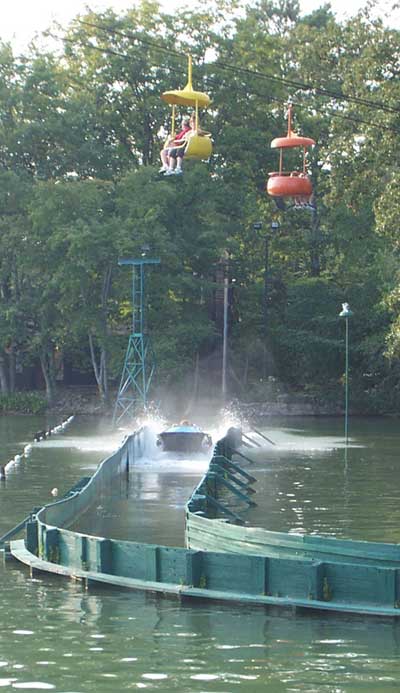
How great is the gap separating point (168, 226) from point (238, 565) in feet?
200

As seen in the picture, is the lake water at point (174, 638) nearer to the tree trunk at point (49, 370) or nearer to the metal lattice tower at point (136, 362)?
the metal lattice tower at point (136, 362)

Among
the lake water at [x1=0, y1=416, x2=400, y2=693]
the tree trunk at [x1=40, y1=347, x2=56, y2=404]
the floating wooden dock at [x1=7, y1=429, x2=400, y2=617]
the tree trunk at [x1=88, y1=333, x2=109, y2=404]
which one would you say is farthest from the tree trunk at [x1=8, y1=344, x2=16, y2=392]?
the floating wooden dock at [x1=7, y1=429, x2=400, y2=617]

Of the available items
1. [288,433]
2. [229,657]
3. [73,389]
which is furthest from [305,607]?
[73,389]

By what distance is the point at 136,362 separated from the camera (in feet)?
238

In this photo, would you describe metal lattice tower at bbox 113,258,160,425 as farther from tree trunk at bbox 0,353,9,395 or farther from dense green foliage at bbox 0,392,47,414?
tree trunk at bbox 0,353,9,395

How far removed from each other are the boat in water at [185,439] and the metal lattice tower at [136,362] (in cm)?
1769

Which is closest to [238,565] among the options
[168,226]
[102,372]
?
[102,372]

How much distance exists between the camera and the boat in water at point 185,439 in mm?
47969

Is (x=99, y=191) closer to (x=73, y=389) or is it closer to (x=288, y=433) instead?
(x=73, y=389)

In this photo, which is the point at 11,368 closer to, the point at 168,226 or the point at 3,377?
the point at 3,377

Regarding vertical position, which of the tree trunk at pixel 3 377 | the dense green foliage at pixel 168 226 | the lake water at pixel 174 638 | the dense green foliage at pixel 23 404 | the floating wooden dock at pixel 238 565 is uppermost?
the dense green foliage at pixel 168 226

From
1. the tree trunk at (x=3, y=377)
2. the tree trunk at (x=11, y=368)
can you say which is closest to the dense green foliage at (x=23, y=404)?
the tree trunk at (x=3, y=377)

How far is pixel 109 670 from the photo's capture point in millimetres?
16078

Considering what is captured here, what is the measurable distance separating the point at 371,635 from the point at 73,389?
70.7 meters
